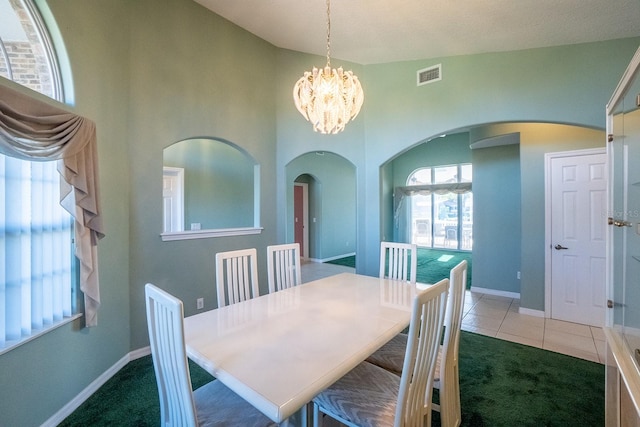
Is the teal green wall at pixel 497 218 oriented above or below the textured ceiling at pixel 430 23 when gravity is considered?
below

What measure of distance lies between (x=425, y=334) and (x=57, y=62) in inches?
107

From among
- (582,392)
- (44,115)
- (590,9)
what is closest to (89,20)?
(44,115)

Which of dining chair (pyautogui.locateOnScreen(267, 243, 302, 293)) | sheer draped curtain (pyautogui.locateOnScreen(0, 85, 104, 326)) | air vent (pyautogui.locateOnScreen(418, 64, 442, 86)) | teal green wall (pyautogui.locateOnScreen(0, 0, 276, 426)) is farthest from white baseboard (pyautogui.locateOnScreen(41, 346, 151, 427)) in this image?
air vent (pyautogui.locateOnScreen(418, 64, 442, 86))

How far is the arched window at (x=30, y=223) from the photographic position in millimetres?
1539

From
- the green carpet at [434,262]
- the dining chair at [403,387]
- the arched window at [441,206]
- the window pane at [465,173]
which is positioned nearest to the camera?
the dining chair at [403,387]

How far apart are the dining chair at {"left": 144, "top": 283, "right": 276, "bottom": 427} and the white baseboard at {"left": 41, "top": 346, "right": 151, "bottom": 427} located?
1.12 m

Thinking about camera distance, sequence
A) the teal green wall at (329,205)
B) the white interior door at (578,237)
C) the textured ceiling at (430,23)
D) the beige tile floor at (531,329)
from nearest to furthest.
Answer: the textured ceiling at (430,23), the beige tile floor at (531,329), the white interior door at (578,237), the teal green wall at (329,205)

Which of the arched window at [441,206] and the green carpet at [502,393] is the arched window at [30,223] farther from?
the arched window at [441,206]

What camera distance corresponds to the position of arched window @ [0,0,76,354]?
1.54m

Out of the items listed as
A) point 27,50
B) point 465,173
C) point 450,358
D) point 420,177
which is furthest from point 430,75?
point 420,177

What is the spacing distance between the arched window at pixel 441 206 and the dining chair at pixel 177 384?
784 cm

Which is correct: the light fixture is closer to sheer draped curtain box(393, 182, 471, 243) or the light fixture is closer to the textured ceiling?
the textured ceiling

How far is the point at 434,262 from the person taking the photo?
22.9 feet

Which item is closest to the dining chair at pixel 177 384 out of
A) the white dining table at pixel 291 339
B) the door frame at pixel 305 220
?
the white dining table at pixel 291 339
